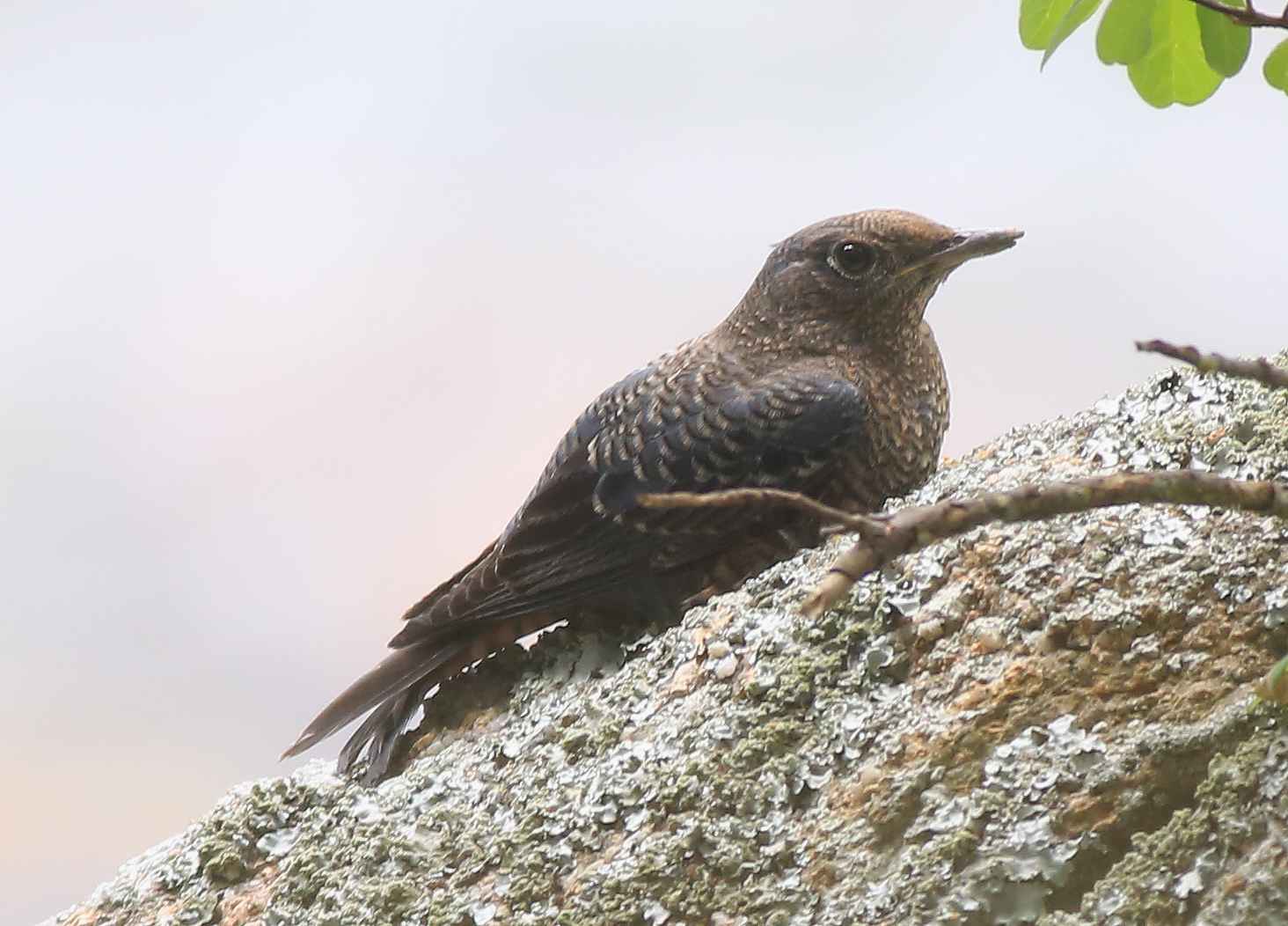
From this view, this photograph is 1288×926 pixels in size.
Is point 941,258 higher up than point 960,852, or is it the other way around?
point 941,258

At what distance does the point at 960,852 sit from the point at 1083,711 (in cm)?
13

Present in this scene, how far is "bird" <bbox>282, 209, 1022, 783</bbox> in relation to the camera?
1.41m

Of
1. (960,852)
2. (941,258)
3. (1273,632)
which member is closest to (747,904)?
(960,852)

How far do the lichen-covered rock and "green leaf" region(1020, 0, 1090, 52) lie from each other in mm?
320

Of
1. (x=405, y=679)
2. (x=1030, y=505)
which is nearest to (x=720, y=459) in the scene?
(x=405, y=679)

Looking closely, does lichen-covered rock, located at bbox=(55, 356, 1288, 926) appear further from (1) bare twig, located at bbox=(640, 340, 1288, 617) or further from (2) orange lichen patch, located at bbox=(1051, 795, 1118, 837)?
(1) bare twig, located at bbox=(640, 340, 1288, 617)

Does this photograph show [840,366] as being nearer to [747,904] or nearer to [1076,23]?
[1076,23]

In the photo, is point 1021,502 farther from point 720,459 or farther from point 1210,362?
point 720,459

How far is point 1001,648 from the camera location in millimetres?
980

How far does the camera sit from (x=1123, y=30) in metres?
1.05

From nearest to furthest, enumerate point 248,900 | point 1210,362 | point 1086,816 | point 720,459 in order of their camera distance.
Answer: point 1210,362 < point 1086,816 < point 248,900 < point 720,459

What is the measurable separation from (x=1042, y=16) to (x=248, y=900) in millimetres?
947

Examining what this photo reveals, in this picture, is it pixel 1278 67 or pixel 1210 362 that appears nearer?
pixel 1210 362

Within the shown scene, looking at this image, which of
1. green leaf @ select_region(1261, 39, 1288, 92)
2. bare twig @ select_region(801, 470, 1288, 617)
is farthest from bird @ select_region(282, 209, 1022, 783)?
bare twig @ select_region(801, 470, 1288, 617)
